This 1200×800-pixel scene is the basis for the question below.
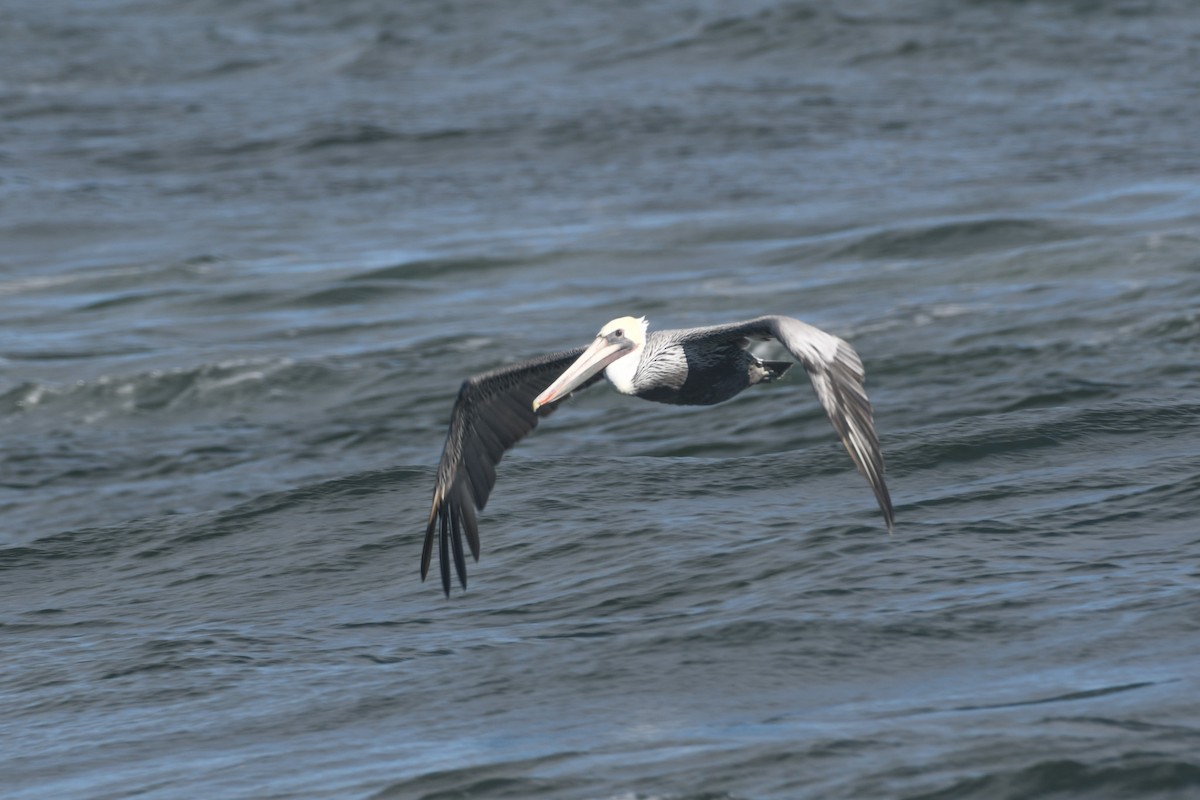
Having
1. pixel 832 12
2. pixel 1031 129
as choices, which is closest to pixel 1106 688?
pixel 1031 129

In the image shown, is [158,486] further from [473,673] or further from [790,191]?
[790,191]

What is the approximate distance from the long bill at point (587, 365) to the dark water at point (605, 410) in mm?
1323

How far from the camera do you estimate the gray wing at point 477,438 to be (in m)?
9.54

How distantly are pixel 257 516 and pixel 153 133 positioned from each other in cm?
1369

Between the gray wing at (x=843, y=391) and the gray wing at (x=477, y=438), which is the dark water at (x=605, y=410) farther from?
the gray wing at (x=843, y=391)

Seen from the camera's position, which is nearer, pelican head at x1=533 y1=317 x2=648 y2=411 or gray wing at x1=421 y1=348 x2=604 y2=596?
pelican head at x1=533 y1=317 x2=648 y2=411

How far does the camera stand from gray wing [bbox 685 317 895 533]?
7.62 metres

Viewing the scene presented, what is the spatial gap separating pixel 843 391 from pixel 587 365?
77.2 inches

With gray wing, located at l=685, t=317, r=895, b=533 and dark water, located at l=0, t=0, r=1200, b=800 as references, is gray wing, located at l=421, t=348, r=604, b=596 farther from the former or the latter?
gray wing, located at l=685, t=317, r=895, b=533

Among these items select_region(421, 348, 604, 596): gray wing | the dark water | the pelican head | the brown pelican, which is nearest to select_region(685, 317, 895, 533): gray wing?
the dark water

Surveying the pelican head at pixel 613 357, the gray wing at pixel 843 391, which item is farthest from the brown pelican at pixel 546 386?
the gray wing at pixel 843 391

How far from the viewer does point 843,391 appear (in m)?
7.86

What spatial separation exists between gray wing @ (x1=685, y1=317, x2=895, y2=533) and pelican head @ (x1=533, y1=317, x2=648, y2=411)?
1368 mm

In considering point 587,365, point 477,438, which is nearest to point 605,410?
point 477,438
